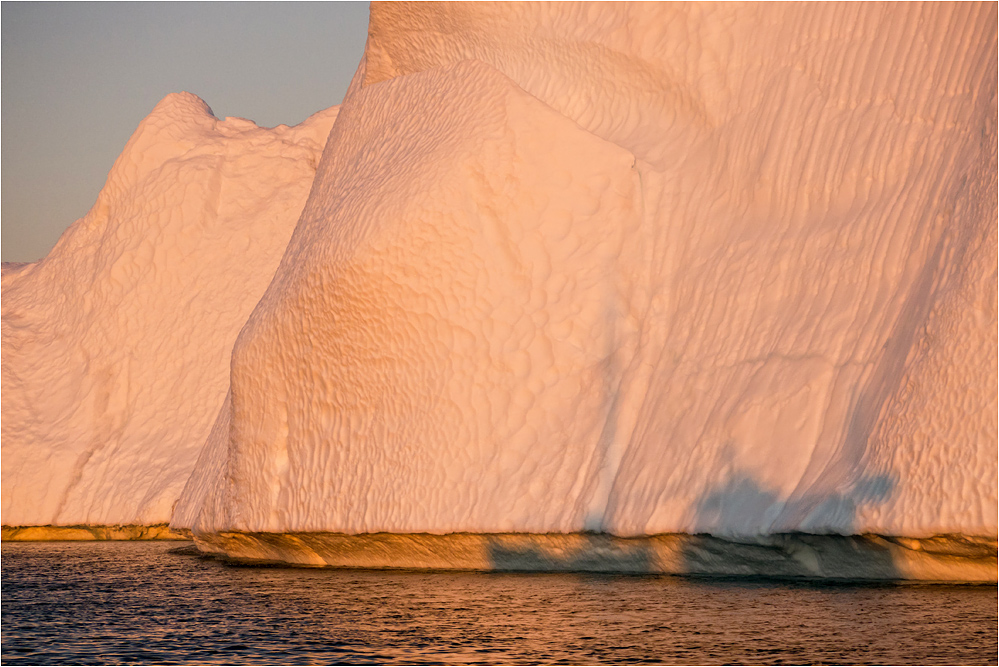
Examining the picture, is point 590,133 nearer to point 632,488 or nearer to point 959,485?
point 632,488

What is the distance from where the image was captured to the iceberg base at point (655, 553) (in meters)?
10.2

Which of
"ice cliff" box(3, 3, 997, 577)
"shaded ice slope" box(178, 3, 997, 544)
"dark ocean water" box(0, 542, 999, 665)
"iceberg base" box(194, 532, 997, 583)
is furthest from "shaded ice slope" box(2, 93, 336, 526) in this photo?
"dark ocean water" box(0, 542, 999, 665)

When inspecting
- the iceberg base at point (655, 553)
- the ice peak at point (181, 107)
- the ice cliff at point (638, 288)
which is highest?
the ice peak at point (181, 107)

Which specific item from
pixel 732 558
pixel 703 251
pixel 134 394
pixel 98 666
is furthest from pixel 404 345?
pixel 134 394

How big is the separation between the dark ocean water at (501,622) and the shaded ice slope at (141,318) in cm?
1184

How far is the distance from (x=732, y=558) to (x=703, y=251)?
3566 millimetres

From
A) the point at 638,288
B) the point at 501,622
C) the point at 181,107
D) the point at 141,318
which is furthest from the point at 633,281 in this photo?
the point at 181,107

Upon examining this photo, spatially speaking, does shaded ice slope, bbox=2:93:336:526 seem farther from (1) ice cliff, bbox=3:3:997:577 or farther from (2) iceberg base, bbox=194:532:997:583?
(2) iceberg base, bbox=194:532:997:583

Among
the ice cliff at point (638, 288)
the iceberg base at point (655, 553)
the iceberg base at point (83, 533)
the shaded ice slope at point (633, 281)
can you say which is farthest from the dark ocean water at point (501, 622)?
the iceberg base at point (83, 533)

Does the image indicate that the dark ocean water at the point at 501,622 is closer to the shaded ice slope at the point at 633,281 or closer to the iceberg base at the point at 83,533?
the shaded ice slope at the point at 633,281

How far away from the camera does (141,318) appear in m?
26.2

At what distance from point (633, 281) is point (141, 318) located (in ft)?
48.2

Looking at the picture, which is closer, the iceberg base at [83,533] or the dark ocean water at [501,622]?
the dark ocean water at [501,622]

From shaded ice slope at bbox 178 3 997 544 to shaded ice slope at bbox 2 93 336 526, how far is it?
873 centimetres
